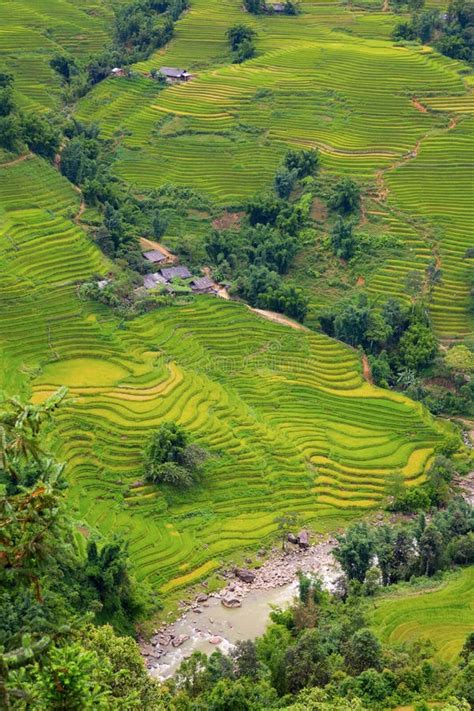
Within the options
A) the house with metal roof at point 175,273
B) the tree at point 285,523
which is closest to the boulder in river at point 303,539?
the tree at point 285,523

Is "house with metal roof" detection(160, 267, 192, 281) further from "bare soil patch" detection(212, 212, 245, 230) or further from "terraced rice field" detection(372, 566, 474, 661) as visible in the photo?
"terraced rice field" detection(372, 566, 474, 661)

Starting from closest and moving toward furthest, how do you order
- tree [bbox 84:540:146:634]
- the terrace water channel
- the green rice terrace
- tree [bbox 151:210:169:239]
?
tree [bbox 84:540:146:634], the terrace water channel, the green rice terrace, tree [bbox 151:210:169:239]

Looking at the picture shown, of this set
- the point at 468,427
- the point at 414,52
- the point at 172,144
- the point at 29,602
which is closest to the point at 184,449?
the point at 29,602

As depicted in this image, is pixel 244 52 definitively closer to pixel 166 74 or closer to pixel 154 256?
pixel 166 74

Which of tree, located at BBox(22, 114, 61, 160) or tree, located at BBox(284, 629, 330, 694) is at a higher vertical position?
tree, located at BBox(22, 114, 61, 160)

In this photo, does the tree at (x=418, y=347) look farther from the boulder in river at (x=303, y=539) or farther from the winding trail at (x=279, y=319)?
the boulder in river at (x=303, y=539)

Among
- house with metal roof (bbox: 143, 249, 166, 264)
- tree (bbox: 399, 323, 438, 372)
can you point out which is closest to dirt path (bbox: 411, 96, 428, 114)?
tree (bbox: 399, 323, 438, 372)

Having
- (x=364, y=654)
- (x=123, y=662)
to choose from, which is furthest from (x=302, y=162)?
(x=123, y=662)
